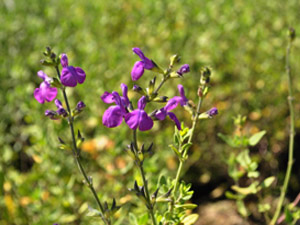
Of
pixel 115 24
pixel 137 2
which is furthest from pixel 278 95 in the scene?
pixel 137 2

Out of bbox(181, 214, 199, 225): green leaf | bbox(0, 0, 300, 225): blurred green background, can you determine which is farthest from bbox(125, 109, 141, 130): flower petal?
bbox(0, 0, 300, 225): blurred green background

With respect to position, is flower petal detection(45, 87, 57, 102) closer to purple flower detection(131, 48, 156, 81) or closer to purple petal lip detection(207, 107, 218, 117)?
purple flower detection(131, 48, 156, 81)

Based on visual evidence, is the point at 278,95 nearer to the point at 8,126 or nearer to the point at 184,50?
the point at 184,50

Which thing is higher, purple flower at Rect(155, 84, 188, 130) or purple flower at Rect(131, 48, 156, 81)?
purple flower at Rect(131, 48, 156, 81)

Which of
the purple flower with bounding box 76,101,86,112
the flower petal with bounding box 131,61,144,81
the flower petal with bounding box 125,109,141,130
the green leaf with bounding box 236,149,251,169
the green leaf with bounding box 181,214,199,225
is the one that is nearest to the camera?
the flower petal with bounding box 125,109,141,130

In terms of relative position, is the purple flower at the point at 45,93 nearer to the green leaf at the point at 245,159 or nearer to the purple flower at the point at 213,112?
the purple flower at the point at 213,112

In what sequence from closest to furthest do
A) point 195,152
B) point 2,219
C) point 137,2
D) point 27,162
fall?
point 2,219 < point 195,152 < point 27,162 < point 137,2
